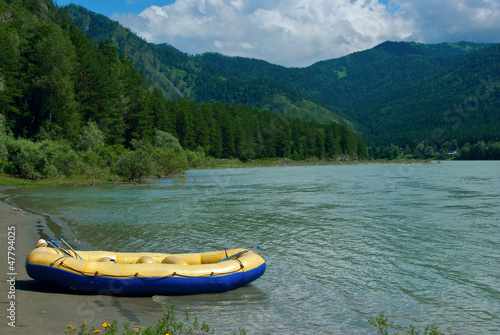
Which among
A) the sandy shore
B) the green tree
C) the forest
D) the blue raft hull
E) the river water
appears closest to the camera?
the sandy shore

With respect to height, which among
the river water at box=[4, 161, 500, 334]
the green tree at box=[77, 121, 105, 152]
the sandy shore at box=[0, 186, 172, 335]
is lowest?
the river water at box=[4, 161, 500, 334]

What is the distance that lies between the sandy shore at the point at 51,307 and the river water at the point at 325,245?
1434 millimetres

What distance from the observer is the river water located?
12109 mm

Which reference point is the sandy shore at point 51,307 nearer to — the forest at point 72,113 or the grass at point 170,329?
the grass at point 170,329

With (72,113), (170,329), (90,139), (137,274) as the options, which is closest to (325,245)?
(137,274)

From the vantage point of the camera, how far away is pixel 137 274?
492 inches

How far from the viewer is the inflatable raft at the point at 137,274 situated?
1230cm

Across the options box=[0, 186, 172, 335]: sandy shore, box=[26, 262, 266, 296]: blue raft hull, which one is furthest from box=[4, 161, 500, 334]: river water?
box=[0, 186, 172, 335]: sandy shore

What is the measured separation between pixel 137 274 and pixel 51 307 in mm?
2461

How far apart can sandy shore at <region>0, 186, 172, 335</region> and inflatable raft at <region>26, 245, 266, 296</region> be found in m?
0.35

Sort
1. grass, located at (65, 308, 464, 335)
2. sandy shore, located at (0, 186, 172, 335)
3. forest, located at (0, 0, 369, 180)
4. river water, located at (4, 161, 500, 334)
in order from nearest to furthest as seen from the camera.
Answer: grass, located at (65, 308, 464, 335) < sandy shore, located at (0, 186, 172, 335) < river water, located at (4, 161, 500, 334) < forest, located at (0, 0, 369, 180)

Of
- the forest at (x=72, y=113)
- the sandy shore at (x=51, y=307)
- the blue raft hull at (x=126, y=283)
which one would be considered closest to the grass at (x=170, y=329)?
the sandy shore at (x=51, y=307)

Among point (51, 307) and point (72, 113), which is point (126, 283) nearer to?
point (51, 307)

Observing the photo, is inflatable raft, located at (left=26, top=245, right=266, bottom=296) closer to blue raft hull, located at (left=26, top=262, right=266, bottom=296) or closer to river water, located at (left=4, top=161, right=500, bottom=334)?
blue raft hull, located at (left=26, top=262, right=266, bottom=296)
